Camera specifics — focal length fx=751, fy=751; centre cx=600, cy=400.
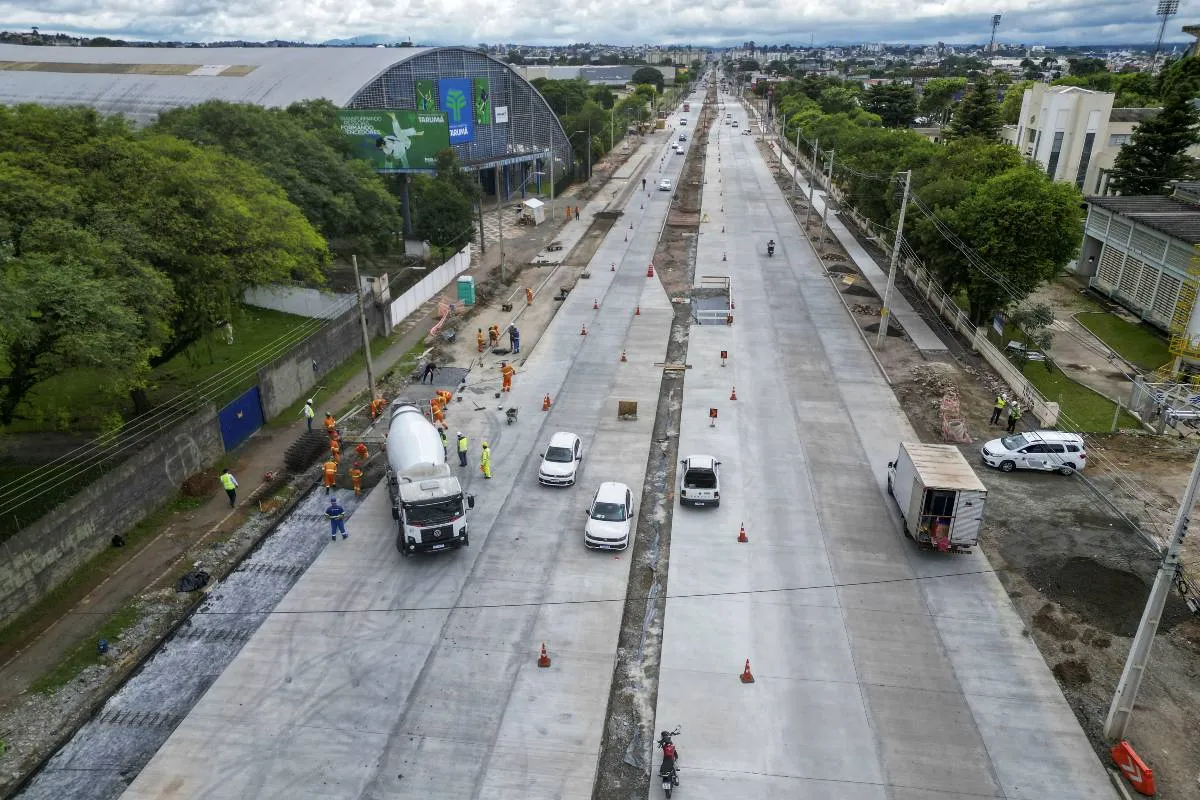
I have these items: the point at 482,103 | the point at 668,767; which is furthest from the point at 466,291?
the point at 668,767

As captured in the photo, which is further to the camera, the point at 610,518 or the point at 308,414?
the point at 308,414

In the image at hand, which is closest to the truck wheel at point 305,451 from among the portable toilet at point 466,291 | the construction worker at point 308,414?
the construction worker at point 308,414

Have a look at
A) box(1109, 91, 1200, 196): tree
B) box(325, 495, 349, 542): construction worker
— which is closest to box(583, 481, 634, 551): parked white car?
box(325, 495, 349, 542): construction worker

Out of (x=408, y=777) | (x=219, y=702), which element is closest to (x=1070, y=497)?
(x=408, y=777)

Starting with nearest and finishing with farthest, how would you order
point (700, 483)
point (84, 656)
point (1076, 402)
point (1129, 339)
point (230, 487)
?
1. point (84, 656)
2. point (230, 487)
3. point (700, 483)
4. point (1076, 402)
5. point (1129, 339)

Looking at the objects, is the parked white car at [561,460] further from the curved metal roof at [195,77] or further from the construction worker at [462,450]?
the curved metal roof at [195,77]

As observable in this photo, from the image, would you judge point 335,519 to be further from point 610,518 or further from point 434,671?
point 610,518

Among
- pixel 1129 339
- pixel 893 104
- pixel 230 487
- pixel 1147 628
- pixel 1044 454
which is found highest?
pixel 893 104

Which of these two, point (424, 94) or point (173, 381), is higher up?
point (424, 94)
